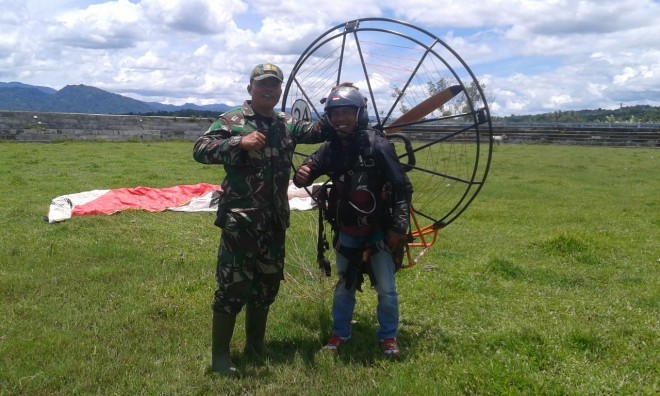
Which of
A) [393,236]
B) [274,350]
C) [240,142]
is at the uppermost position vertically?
[240,142]

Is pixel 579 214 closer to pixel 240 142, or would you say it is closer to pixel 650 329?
pixel 650 329

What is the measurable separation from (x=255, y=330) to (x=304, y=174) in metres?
1.33

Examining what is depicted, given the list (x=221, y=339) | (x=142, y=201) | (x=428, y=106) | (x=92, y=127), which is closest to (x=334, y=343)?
(x=221, y=339)

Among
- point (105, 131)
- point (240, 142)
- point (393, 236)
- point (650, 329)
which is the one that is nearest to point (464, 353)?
point (393, 236)

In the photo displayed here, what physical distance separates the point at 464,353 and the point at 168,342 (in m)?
2.45

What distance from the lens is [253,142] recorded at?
403 centimetres

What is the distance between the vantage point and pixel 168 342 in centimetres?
507

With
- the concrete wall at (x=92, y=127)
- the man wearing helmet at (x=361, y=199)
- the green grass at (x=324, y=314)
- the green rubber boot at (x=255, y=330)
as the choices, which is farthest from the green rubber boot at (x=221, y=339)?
the concrete wall at (x=92, y=127)

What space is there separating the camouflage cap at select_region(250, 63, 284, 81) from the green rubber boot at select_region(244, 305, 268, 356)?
5.90ft

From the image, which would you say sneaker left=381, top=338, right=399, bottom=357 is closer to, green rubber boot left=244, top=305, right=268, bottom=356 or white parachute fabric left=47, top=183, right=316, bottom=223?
green rubber boot left=244, top=305, right=268, bottom=356

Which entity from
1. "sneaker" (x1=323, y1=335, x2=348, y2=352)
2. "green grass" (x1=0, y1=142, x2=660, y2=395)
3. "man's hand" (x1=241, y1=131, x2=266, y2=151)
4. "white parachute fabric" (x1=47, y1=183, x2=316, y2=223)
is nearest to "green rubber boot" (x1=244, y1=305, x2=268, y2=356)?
"green grass" (x1=0, y1=142, x2=660, y2=395)

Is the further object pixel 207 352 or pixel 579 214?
pixel 579 214

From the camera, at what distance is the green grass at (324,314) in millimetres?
4320

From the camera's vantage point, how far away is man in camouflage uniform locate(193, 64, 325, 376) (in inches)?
169
